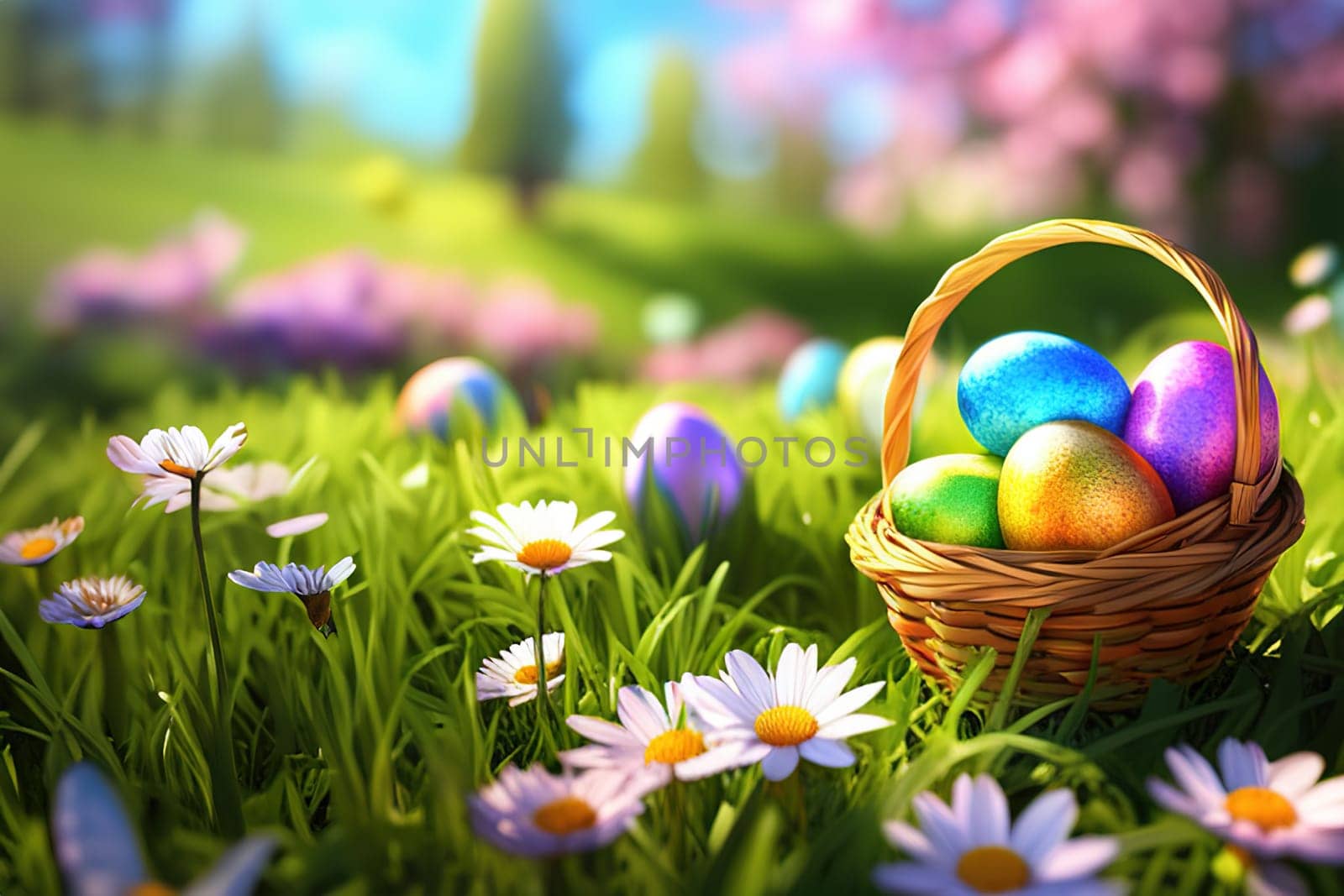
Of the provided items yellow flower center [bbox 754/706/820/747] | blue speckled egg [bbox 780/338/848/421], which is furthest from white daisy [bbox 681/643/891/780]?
A: blue speckled egg [bbox 780/338/848/421]

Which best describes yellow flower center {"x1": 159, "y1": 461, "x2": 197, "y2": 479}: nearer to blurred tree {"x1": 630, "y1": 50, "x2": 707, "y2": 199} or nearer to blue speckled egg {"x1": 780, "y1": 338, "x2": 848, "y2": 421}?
blue speckled egg {"x1": 780, "y1": 338, "x2": 848, "y2": 421}

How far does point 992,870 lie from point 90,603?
658 millimetres

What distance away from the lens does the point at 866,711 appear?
71 cm

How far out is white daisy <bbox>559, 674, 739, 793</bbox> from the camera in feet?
1.97

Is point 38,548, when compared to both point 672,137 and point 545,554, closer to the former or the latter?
point 545,554

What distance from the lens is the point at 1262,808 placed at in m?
0.55

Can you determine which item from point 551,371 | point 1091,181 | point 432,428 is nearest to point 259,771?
point 432,428

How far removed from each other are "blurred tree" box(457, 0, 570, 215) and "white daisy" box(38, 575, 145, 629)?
3.06 metres

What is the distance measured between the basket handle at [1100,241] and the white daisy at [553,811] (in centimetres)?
45

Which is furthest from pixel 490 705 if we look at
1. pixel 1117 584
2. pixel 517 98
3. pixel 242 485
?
pixel 517 98

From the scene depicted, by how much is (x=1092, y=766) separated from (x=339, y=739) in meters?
0.50

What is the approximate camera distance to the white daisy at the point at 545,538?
0.73 meters

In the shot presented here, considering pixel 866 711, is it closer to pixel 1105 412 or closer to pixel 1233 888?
pixel 1233 888

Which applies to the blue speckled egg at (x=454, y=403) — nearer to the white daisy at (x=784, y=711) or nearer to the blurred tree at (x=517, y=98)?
the white daisy at (x=784, y=711)
